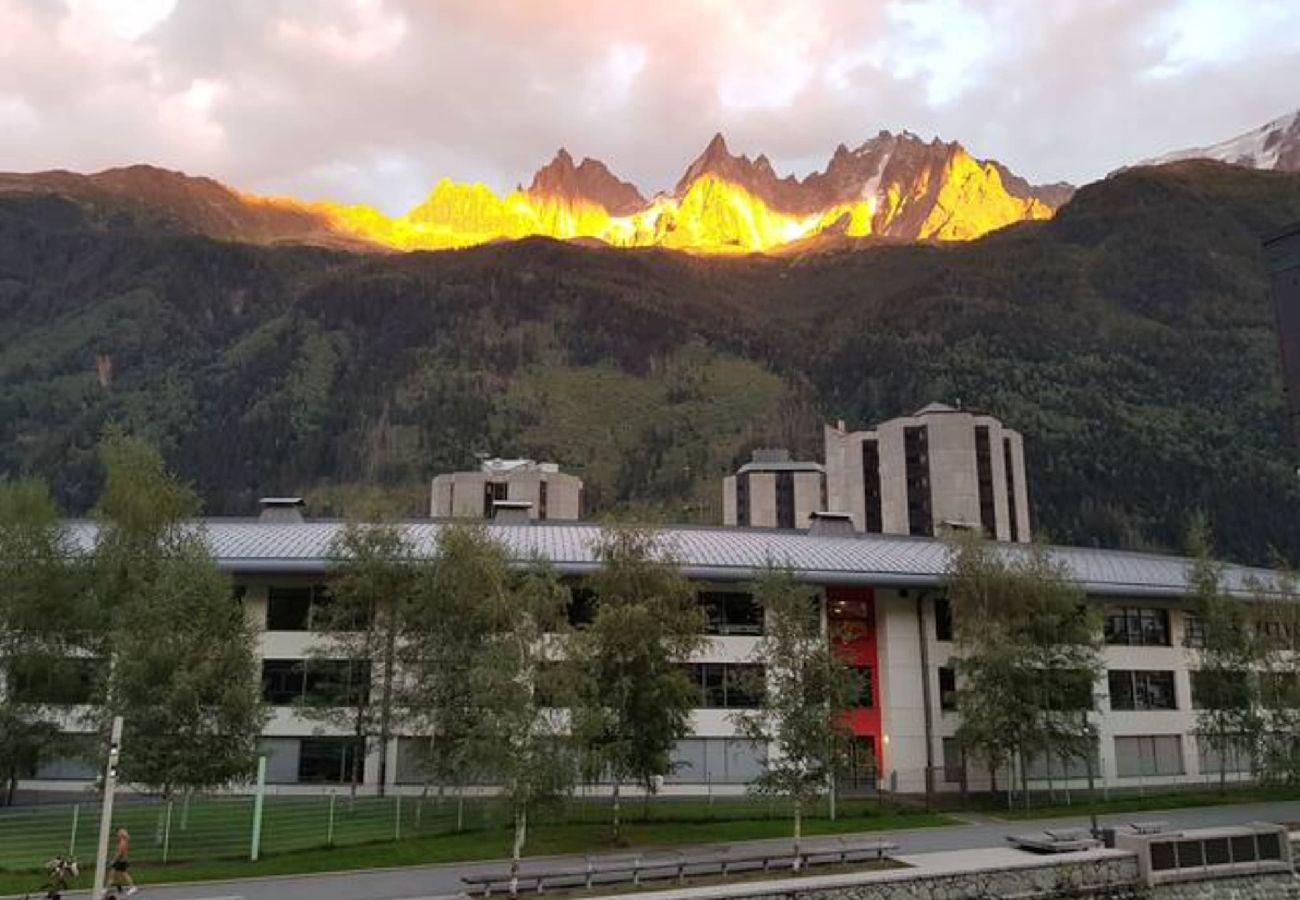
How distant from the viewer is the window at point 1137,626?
54.0m

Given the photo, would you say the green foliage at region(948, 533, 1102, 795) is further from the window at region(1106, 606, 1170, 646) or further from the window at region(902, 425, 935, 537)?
the window at region(902, 425, 935, 537)

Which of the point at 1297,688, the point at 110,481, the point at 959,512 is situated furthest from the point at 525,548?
the point at 959,512

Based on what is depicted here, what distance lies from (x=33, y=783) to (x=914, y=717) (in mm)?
38536

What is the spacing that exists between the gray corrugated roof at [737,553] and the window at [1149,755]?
7.39 m

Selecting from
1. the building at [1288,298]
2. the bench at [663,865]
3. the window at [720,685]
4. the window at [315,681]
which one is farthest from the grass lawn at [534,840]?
the building at [1288,298]

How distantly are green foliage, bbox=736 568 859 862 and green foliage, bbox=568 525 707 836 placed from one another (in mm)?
2592

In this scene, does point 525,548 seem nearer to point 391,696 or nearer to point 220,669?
point 391,696

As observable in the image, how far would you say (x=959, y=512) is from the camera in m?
163

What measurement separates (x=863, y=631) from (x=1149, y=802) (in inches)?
540

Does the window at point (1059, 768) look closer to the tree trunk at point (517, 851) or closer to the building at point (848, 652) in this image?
the building at point (848, 652)

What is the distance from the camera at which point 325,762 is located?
46.6 m

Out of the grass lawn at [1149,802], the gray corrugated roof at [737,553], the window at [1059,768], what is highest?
the gray corrugated roof at [737,553]

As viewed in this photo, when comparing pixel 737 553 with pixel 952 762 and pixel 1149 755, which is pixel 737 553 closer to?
pixel 952 762

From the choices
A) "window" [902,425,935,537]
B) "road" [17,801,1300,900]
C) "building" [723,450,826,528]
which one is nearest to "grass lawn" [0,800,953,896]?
"road" [17,801,1300,900]
